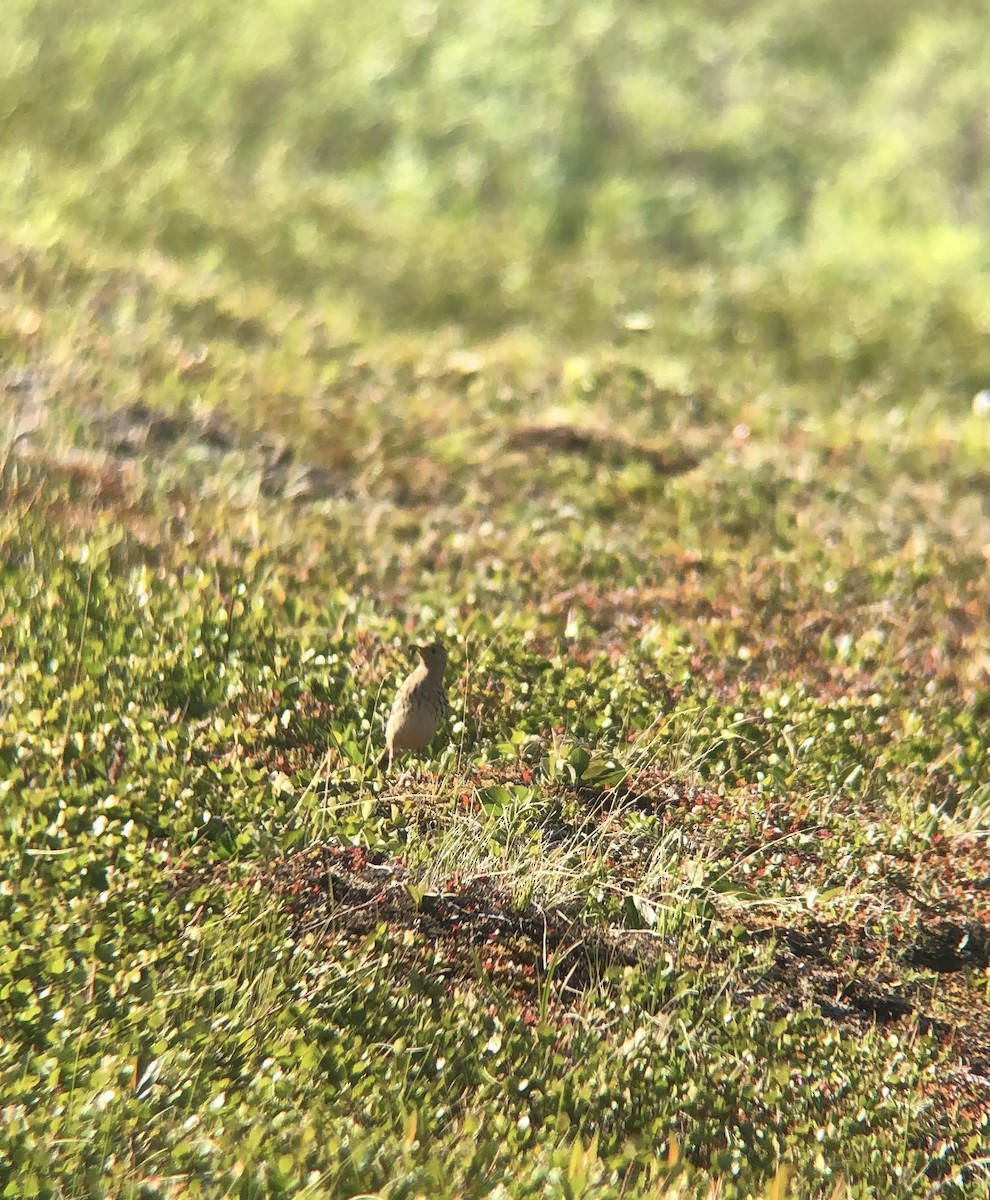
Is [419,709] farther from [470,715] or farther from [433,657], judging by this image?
[470,715]

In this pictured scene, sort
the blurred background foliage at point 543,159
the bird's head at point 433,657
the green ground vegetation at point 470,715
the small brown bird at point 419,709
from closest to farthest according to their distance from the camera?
the green ground vegetation at point 470,715 < the small brown bird at point 419,709 < the bird's head at point 433,657 < the blurred background foliage at point 543,159

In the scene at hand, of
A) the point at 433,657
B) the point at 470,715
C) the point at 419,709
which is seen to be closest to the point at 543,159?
the point at 470,715

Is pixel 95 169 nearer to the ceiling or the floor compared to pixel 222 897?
nearer to the floor

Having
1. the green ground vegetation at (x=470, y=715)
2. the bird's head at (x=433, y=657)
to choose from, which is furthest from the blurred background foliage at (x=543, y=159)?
the bird's head at (x=433, y=657)

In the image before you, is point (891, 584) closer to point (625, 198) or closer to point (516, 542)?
point (516, 542)

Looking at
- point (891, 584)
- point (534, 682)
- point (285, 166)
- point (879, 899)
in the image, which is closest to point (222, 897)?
point (534, 682)

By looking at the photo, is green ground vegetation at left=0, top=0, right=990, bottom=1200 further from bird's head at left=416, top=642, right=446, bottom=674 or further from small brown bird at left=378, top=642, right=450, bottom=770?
bird's head at left=416, top=642, right=446, bottom=674

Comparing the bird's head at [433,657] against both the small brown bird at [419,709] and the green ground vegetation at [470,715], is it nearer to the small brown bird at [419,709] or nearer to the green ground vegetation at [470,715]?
the small brown bird at [419,709]

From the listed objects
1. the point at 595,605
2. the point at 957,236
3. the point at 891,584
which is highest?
the point at 595,605
